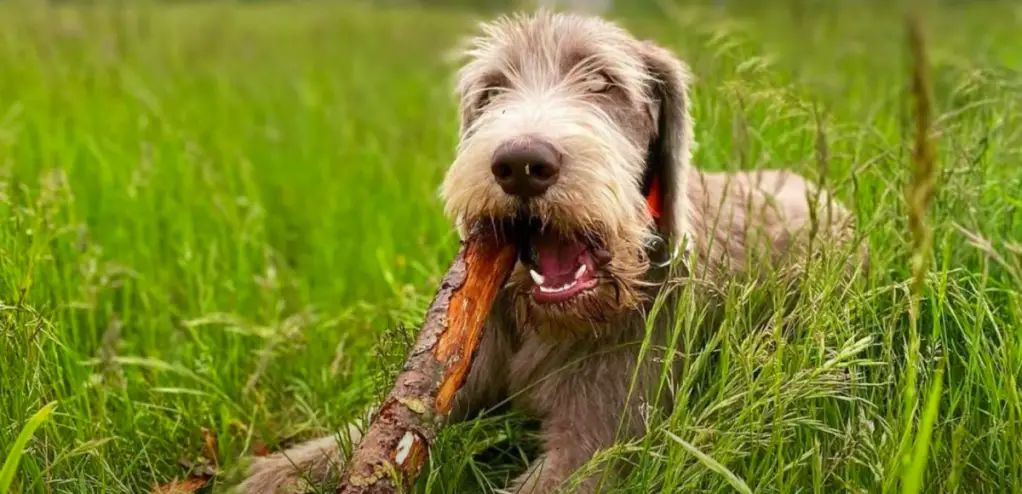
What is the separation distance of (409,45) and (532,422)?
34.6 feet

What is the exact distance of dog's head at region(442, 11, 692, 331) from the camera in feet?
9.20

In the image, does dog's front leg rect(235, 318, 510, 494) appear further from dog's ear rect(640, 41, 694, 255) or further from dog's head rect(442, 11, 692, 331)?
dog's ear rect(640, 41, 694, 255)

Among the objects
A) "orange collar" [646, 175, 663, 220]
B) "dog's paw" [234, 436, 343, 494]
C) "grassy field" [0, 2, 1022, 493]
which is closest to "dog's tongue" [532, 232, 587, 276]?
"orange collar" [646, 175, 663, 220]

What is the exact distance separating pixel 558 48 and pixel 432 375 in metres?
1.22

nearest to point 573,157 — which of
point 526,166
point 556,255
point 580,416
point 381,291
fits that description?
point 526,166

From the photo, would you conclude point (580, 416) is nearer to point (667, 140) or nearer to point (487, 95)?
point (667, 140)

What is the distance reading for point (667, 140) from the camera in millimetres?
3395

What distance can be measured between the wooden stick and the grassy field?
0.68ft

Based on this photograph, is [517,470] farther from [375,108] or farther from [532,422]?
[375,108]

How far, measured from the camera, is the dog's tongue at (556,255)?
3.02 metres

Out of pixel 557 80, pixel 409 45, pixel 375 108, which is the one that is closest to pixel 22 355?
pixel 557 80

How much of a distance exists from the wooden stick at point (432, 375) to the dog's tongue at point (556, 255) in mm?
106

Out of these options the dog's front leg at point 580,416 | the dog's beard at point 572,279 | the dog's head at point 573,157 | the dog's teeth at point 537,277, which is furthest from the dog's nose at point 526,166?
the dog's front leg at point 580,416

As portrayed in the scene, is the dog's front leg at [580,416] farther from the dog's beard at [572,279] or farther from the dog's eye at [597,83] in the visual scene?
the dog's eye at [597,83]
